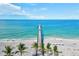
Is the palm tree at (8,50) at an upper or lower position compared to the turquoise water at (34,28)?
lower

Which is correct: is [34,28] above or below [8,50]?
above

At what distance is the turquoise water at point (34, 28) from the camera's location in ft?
4.94

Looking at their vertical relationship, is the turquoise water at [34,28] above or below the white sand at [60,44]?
above

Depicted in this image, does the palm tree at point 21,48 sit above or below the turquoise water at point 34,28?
below

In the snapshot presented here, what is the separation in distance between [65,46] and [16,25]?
1.54 feet

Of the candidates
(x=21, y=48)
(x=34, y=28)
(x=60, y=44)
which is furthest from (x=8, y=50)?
(x=60, y=44)

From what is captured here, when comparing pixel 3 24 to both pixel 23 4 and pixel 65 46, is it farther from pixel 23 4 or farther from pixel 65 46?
pixel 65 46

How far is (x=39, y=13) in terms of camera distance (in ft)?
4.98

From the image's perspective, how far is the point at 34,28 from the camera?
4.95 feet

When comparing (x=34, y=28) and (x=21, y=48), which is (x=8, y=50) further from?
(x=34, y=28)

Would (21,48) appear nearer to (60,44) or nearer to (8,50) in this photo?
(8,50)

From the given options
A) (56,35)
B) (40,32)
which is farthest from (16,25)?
(56,35)

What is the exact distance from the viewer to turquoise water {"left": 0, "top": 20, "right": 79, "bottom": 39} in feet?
4.94

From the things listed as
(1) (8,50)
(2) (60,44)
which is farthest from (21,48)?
(2) (60,44)
